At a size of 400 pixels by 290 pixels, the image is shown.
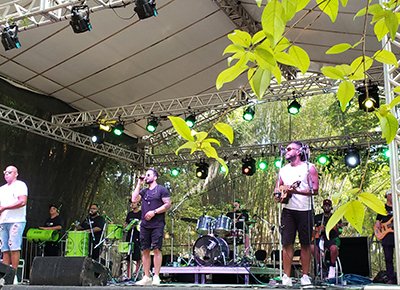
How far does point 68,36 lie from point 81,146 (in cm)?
328

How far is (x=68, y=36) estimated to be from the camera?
8328 millimetres

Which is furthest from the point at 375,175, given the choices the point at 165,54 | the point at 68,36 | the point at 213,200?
the point at 68,36

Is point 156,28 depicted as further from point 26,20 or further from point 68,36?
point 26,20

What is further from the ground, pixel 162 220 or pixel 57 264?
pixel 162 220

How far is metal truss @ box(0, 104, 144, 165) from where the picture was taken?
9.38 meters

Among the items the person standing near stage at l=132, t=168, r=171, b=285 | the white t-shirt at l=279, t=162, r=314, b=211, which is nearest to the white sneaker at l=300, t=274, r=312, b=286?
the white t-shirt at l=279, t=162, r=314, b=211

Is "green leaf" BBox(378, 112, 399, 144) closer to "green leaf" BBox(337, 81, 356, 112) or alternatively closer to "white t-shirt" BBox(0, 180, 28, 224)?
"green leaf" BBox(337, 81, 356, 112)

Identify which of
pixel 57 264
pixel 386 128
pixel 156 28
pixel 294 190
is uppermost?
pixel 156 28

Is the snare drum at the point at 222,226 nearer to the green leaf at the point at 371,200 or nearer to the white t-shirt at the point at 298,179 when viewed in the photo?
the white t-shirt at the point at 298,179

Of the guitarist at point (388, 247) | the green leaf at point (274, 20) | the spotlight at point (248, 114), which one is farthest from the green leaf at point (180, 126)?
the spotlight at point (248, 114)

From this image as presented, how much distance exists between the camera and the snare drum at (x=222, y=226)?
A: 8320 mm

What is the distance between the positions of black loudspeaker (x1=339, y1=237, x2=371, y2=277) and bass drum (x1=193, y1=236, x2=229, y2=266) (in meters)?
2.80

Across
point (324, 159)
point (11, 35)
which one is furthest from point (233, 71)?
point (324, 159)

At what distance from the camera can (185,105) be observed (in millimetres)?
10703
